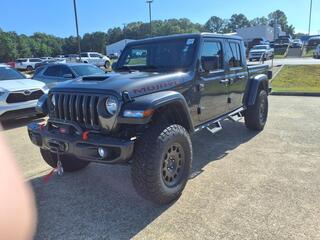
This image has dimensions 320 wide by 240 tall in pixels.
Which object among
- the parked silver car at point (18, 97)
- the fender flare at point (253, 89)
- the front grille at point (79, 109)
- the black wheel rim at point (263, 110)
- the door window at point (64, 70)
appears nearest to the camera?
the front grille at point (79, 109)

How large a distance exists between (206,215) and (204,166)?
5.03 feet

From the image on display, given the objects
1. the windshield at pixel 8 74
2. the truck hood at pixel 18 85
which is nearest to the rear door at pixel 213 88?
the truck hood at pixel 18 85

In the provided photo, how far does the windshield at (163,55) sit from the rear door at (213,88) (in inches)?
10.3

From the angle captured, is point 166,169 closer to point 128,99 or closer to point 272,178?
point 128,99

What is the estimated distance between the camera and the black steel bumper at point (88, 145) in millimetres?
3482

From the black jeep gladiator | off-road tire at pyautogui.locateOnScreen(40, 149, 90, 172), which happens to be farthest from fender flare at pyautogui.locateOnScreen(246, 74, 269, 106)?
off-road tire at pyautogui.locateOnScreen(40, 149, 90, 172)

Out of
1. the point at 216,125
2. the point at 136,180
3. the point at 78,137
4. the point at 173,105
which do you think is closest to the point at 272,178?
the point at 216,125

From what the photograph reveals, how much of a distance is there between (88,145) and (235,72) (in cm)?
350

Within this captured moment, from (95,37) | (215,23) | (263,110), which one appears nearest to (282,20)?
(215,23)

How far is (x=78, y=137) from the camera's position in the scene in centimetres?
377

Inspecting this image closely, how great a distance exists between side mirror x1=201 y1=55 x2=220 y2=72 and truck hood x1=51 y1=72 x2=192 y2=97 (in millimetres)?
474

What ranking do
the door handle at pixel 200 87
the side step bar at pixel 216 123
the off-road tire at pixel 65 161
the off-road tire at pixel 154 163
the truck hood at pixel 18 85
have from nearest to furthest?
1. the off-road tire at pixel 154 163
2. the off-road tire at pixel 65 161
3. the door handle at pixel 200 87
4. the side step bar at pixel 216 123
5. the truck hood at pixel 18 85

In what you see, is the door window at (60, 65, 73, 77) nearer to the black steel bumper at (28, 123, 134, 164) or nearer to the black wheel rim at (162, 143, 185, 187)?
the black steel bumper at (28, 123, 134, 164)

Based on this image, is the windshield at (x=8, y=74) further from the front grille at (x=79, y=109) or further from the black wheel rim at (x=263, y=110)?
the black wheel rim at (x=263, y=110)
